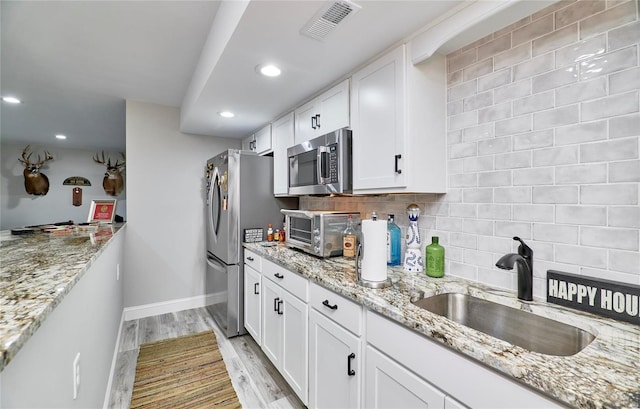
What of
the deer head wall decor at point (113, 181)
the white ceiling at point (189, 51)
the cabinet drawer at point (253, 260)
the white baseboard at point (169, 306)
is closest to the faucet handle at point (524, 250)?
the white ceiling at point (189, 51)

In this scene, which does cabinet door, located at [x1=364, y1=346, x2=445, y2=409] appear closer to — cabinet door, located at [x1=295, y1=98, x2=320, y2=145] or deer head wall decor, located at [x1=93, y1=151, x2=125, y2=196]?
cabinet door, located at [x1=295, y1=98, x2=320, y2=145]

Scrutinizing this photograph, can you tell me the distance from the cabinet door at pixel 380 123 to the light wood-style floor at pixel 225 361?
4.90 ft

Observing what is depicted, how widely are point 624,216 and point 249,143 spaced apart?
3.31 metres

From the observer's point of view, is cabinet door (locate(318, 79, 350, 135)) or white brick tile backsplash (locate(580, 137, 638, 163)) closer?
white brick tile backsplash (locate(580, 137, 638, 163))

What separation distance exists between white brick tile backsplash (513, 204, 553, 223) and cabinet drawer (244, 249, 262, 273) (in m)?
1.79

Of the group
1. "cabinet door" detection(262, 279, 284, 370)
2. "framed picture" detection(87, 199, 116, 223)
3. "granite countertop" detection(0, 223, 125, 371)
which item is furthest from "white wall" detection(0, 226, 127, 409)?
"framed picture" detection(87, 199, 116, 223)

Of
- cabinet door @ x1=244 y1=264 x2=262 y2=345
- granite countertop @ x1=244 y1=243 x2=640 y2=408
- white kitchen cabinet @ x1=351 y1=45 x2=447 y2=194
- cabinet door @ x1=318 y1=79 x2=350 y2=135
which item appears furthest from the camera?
cabinet door @ x1=244 y1=264 x2=262 y2=345

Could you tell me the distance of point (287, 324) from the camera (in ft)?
6.18

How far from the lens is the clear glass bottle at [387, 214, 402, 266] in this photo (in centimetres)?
182

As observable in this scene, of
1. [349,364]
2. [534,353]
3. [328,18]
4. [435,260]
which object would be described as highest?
[328,18]

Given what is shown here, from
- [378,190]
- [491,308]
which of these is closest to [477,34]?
[378,190]

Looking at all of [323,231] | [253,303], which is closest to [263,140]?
[323,231]

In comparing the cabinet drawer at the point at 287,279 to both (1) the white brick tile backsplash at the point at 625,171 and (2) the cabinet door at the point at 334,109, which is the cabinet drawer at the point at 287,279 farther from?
(1) the white brick tile backsplash at the point at 625,171

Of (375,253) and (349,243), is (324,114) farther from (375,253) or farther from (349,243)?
(375,253)
